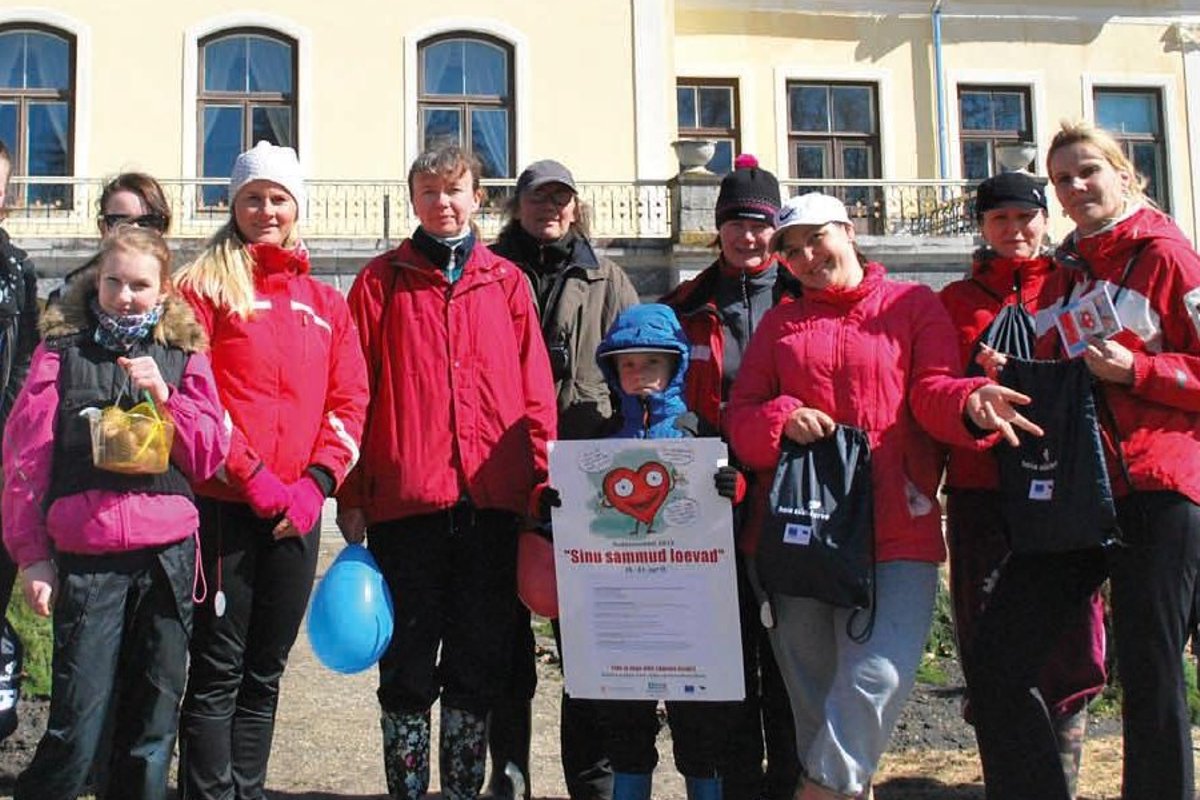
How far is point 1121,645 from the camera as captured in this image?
3.27 metres

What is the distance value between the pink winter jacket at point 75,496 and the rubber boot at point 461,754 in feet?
3.41

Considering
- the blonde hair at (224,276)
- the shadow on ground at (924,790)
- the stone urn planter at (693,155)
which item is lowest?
the shadow on ground at (924,790)

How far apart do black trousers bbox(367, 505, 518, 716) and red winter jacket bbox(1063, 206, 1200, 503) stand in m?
1.93

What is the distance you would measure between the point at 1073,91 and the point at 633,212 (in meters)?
9.04

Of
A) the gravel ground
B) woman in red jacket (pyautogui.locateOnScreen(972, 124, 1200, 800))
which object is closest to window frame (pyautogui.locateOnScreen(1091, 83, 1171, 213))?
the gravel ground

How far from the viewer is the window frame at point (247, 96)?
17.0 metres

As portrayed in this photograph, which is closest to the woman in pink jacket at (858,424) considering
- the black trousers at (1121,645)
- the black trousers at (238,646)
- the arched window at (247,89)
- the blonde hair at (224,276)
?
the black trousers at (1121,645)

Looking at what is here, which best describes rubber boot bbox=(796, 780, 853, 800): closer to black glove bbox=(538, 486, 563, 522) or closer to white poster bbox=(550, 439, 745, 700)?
white poster bbox=(550, 439, 745, 700)

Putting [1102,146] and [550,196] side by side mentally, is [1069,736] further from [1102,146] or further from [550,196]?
[550,196]

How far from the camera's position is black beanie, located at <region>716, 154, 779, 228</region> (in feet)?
14.0

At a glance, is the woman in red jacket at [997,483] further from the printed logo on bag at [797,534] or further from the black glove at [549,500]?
the black glove at [549,500]

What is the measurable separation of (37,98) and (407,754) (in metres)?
16.1

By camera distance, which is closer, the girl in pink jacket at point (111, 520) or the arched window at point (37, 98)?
the girl in pink jacket at point (111, 520)

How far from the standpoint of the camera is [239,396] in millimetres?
3693
